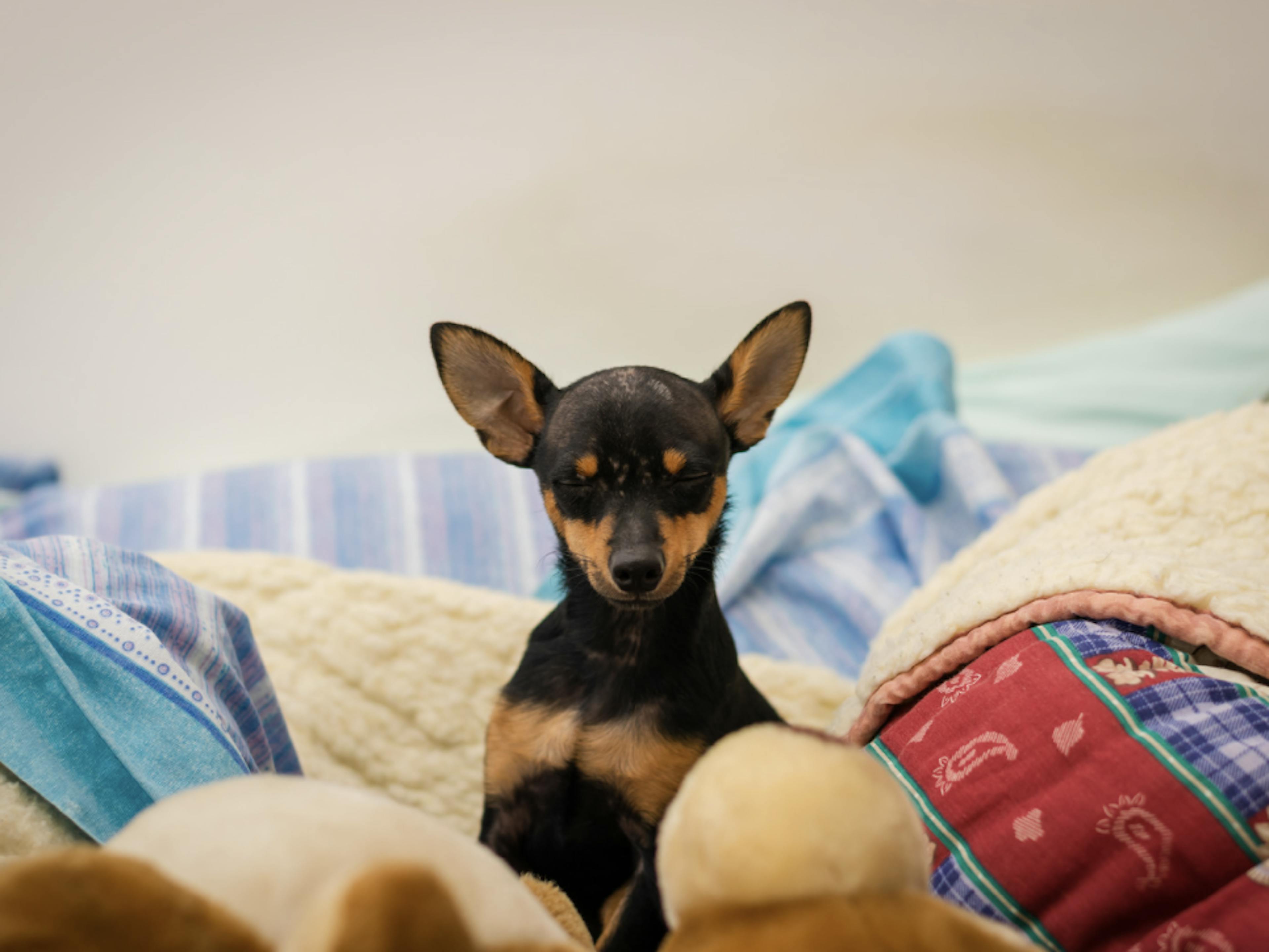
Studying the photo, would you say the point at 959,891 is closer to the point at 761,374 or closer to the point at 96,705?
the point at 761,374

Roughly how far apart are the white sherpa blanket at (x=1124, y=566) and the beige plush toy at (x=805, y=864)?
63 cm

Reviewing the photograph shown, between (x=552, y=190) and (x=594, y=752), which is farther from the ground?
(x=552, y=190)

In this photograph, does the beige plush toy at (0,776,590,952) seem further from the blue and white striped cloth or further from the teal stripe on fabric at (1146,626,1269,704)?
the blue and white striped cloth

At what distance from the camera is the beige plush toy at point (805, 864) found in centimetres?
67

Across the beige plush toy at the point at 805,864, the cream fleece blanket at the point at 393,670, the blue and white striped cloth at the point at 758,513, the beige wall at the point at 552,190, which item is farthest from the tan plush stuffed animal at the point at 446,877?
the beige wall at the point at 552,190

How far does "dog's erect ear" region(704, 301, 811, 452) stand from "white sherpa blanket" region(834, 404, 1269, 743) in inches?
15.6

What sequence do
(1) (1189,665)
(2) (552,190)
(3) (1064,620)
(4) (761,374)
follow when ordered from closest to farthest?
(1) (1189,665) → (3) (1064,620) → (4) (761,374) → (2) (552,190)

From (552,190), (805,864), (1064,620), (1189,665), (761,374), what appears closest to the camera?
(805,864)

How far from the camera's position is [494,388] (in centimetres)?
153

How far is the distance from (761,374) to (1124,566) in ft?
1.87

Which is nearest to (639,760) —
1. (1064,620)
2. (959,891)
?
(959,891)

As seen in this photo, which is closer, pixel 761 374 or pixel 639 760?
pixel 639 760

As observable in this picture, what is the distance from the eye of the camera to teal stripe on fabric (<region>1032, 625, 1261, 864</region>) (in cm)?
93

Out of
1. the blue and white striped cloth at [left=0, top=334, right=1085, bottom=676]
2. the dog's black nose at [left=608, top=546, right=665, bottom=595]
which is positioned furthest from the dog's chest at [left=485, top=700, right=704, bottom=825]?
the blue and white striped cloth at [left=0, top=334, right=1085, bottom=676]
